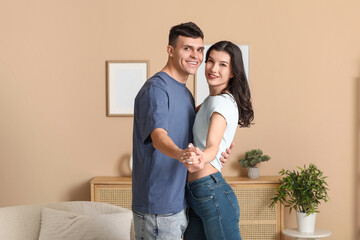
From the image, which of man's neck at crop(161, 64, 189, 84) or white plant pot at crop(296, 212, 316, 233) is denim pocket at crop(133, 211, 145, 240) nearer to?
man's neck at crop(161, 64, 189, 84)

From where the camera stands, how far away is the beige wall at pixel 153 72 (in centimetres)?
472

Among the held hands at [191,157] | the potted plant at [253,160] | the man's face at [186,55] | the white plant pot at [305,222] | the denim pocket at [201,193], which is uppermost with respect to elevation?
the man's face at [186,55]

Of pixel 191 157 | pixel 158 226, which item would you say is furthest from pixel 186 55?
pixel 158 226

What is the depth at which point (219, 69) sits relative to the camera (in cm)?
237

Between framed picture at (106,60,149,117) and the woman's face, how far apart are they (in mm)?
2358

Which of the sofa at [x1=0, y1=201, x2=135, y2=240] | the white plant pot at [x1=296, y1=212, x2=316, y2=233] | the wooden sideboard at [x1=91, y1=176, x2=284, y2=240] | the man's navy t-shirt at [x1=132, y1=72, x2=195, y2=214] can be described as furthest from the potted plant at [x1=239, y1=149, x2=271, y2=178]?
the man's navy t-shirt at [x1=132, y1=72, x2=195, y2=214]

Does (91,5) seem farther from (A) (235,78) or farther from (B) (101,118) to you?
(A) (235,78)

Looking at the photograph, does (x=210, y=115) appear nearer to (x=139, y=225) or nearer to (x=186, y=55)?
(x=186, y=55)

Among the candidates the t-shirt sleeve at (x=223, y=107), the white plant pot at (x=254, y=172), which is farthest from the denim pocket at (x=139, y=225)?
the white plant pot at (x=254, y=172)

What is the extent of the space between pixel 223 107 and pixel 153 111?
0.33 metres

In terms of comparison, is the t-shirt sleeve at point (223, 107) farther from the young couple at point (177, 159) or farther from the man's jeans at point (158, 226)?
the man's jeans at point (158, 226)

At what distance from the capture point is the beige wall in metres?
4.72

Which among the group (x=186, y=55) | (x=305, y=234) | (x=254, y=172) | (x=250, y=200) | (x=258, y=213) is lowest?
(x=305, y=234)

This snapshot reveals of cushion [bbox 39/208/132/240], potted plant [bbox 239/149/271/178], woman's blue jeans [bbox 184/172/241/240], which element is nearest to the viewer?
woman's blue jeans [bbox 184/172/241/240]
